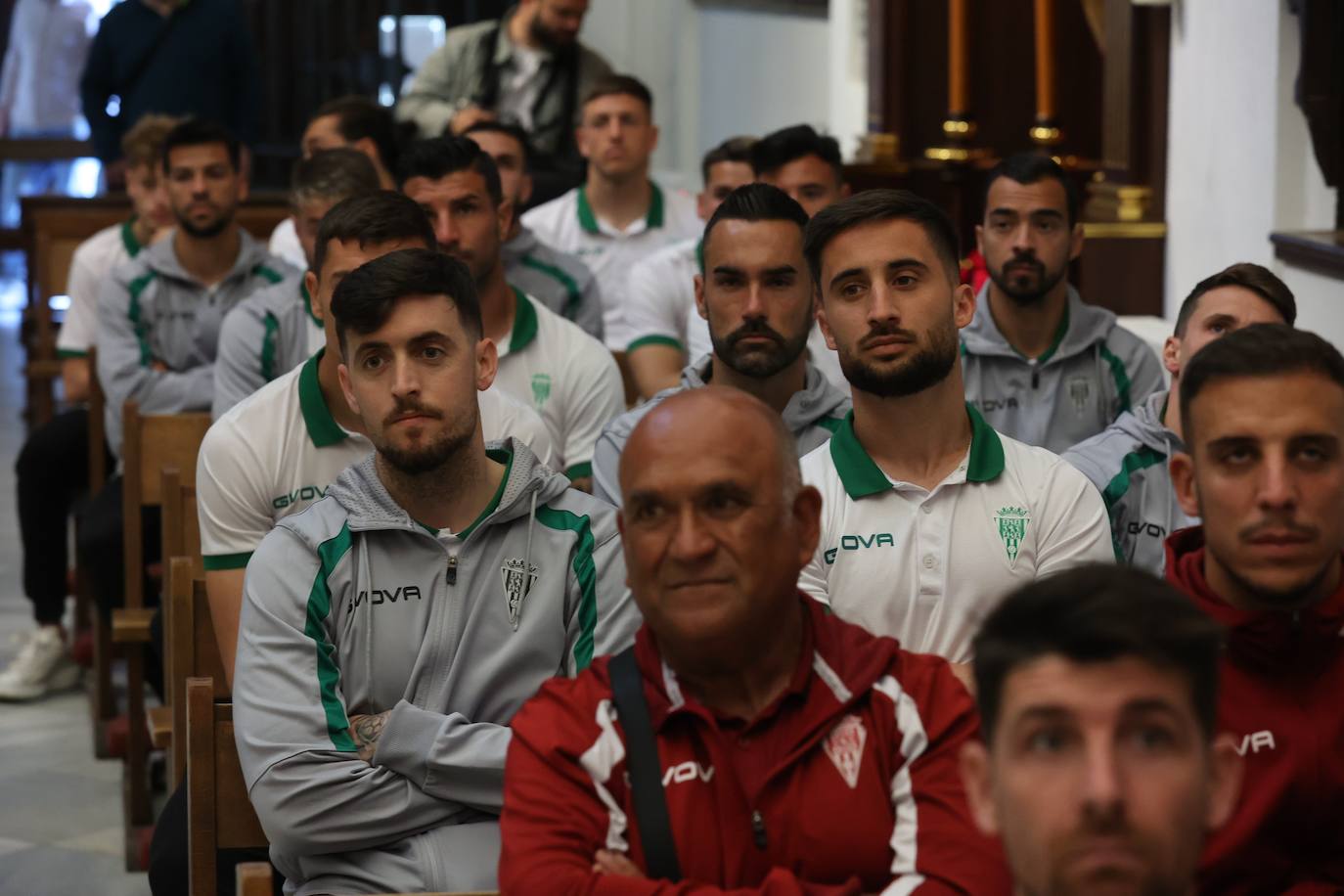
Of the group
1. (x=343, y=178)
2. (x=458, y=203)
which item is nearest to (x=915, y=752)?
(x=458, y=203)

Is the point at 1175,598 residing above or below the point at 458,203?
below

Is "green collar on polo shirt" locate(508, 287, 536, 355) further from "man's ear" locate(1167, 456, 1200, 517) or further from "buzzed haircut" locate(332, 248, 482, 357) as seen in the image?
"man's ear" locate(1167, 456, 1200, 517)

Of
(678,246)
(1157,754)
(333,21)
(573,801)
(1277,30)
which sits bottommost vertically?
(573,801)

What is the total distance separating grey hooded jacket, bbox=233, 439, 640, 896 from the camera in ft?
9.10

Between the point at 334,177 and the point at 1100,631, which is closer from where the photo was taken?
the point at 1100,631

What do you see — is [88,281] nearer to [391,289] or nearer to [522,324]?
[522,324]

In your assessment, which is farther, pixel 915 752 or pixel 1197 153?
pixel 1197 153

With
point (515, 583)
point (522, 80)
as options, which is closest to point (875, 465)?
point (515, 583)

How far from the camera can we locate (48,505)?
6125 millimetres

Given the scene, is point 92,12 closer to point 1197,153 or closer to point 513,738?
point 1197,153

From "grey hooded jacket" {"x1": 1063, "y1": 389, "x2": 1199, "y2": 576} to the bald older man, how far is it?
1.21m

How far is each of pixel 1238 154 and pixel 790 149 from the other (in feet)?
4.16

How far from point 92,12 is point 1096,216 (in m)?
10.1

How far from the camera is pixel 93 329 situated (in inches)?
260
